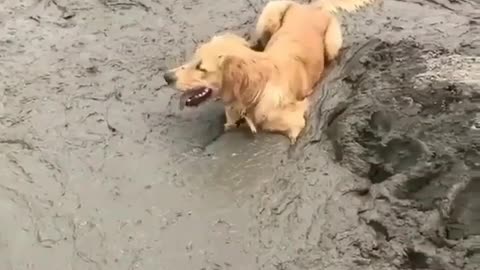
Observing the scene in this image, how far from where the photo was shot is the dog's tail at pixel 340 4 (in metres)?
6.47

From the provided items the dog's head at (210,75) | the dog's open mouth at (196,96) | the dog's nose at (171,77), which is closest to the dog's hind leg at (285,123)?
the dog's head at (210,75)

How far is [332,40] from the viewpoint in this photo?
603 centimetres

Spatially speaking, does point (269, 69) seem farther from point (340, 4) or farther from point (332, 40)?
point (340, 4)

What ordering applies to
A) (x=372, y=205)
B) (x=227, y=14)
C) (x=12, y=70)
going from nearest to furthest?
(x=372, y=205)
(x=12, y=70)
(x=227, y=14)

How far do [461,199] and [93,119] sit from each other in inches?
92.0

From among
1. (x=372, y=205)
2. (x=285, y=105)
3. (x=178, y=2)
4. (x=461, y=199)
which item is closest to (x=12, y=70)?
(x=178, y=2)

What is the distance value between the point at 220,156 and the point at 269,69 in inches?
25.3

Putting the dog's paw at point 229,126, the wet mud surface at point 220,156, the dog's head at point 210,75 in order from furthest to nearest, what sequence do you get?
the dog's paw at point 229,126 < the dog's head at point 210,75 < the wet mud surface at point 220,156

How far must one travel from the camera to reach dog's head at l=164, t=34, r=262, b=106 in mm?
5023

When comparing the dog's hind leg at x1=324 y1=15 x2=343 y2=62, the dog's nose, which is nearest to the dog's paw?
the dog's nose

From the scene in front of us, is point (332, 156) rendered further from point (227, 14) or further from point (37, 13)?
point (37, 13)

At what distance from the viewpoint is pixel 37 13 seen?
21.9 ft

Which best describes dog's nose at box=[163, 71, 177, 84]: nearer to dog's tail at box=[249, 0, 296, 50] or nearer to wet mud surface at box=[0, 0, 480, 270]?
wet mud surface at box=[0, 0, 480, 270]

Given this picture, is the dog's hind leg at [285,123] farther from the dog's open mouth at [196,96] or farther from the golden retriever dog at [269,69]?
the dog's open mouth at [196,96]
